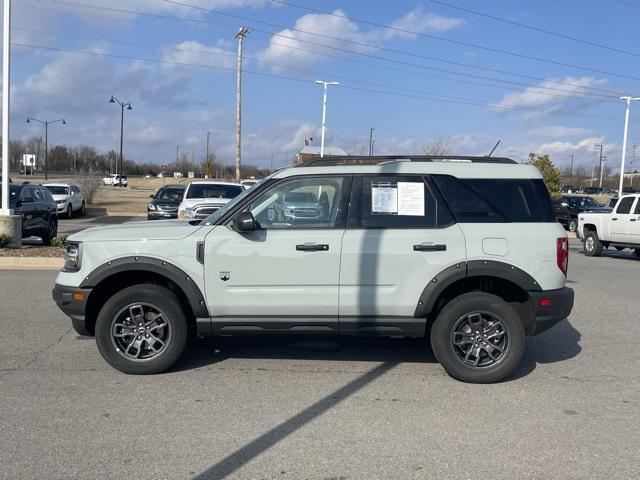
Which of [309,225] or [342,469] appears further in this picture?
[309,225]

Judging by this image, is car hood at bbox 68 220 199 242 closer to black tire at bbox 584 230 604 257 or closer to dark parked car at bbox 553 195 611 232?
black tire at bbox 584 230 604 257

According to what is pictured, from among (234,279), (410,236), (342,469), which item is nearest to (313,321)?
(234,279)

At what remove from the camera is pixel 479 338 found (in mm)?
5422

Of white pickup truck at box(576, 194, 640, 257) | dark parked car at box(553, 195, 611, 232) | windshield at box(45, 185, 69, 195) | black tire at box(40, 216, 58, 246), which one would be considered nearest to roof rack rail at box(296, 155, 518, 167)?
black tire at box(40, 216, 58, 246)

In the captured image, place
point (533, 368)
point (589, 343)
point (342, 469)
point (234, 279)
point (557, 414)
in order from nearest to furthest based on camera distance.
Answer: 1. point (342, 469)
2. point (557, 414)
3. point (234, 279)
4. point (533, 368)
5. point (589, 343)

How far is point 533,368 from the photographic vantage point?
5934 millimetres

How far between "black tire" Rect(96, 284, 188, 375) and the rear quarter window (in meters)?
2.67

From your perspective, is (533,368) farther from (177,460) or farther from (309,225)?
(177,460)

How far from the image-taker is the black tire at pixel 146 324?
17.6ft

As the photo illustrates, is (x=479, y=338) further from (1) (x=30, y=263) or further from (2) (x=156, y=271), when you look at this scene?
(1) (x=30, y=263)

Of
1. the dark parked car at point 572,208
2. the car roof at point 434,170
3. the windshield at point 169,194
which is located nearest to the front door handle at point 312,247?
the car roof at point 434,170

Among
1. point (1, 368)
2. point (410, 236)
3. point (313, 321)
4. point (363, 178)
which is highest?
point (363, 178)

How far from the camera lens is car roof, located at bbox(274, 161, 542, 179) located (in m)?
5.55

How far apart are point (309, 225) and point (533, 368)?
2659 mm
